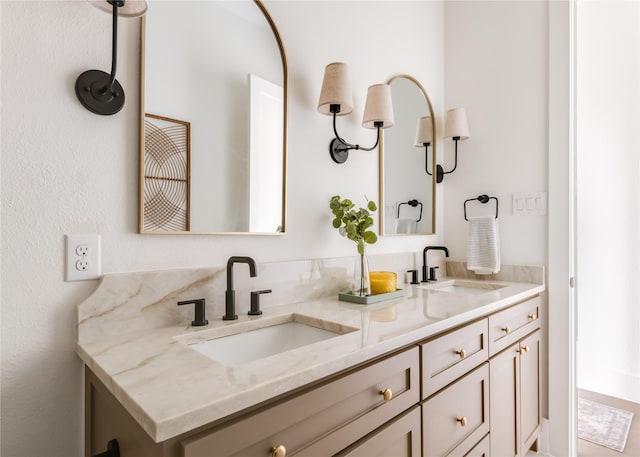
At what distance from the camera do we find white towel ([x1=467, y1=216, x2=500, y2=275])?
6.49ft

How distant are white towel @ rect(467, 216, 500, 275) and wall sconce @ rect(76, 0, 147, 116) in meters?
1.78

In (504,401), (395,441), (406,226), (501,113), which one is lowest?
(504,401)

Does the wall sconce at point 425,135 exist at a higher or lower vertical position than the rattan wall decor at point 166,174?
higher

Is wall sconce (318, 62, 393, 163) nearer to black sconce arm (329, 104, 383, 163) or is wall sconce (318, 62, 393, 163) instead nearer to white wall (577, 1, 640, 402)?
black sconce arm (329, 104, 383, 163)

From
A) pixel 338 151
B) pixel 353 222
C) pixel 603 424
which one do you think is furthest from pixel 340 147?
pixel 603 424

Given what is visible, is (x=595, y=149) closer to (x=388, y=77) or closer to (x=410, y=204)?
(x=410, y=204)

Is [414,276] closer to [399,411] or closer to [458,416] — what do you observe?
[458,416]

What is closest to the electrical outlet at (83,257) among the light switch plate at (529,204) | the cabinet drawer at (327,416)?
the cabinet drawer at (327,416)

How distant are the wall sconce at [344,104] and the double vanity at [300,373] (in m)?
0.54

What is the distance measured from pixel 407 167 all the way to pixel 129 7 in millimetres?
1480

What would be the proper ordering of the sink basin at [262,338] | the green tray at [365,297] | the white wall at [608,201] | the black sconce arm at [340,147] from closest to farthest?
the sink basin at [262,338] < the green tray at [365,297] < the black sconce arm at [340,147] < the white wall at [608,201]

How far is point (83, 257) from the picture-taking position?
95 centimetres

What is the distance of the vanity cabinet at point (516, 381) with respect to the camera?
4.83 ft

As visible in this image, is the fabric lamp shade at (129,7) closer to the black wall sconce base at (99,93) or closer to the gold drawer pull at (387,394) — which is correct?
the black wall sconce base at (99,93)
